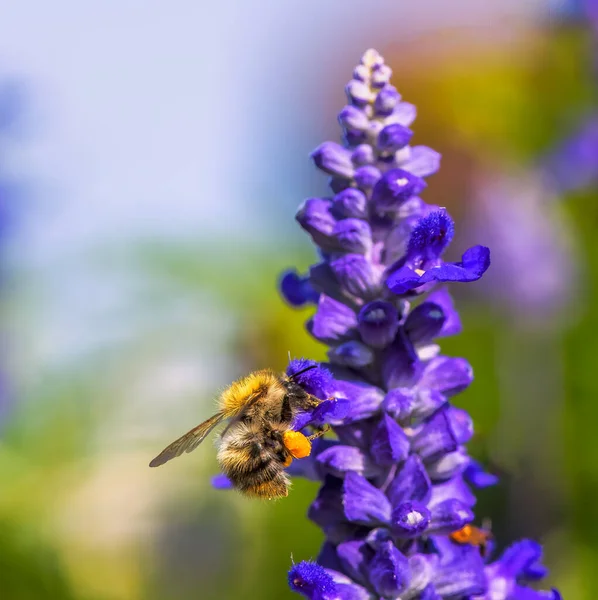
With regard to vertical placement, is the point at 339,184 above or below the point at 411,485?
above

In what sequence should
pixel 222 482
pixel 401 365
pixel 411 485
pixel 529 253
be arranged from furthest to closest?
pixel 529 253, pixel 222 482, pixel 401 365, pixel 411 485

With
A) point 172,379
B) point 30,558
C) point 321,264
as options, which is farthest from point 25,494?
point 321,264

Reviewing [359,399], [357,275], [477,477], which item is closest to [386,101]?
[357,275]

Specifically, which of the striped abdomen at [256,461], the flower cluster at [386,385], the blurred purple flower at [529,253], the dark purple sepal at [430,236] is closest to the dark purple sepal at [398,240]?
the flower cluster at [386,385]

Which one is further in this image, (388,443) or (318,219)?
(318,219)

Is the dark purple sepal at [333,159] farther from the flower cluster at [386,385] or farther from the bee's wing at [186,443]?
the bee's wing at [186,443]

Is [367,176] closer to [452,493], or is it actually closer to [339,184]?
[339,184]
